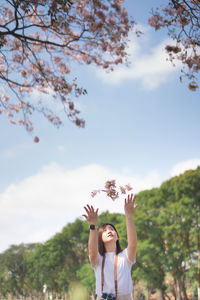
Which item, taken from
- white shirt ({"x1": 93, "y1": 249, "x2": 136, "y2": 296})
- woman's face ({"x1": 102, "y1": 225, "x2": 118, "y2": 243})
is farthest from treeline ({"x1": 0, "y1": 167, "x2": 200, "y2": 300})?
white shirt ({"x1": 93, "y1": 249, "x2": 136, "y2": 296})

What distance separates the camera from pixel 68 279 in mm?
45906

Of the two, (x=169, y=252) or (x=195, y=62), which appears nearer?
(x=195, y=62)

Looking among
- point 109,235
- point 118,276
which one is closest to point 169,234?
point 109,235

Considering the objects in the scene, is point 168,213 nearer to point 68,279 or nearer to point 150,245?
point 150,245

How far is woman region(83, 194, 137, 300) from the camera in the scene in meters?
4.10

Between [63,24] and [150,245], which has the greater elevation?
[63,24]

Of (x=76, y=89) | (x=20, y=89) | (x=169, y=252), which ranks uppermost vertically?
(x=20, y=89)

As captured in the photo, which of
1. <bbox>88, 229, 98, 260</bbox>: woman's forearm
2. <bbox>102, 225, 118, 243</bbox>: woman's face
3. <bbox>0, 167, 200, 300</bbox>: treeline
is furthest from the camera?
<bbox>0, 167, 200, 300</bbox>: treeline

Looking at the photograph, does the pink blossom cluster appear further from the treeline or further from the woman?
the treeline

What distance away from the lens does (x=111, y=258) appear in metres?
4.43

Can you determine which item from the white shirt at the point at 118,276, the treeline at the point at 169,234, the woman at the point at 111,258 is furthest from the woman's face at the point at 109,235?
the treeline at the point at 169,234

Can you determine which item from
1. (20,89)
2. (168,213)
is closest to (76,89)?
(20,89)

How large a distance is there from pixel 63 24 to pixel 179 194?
2032 cm

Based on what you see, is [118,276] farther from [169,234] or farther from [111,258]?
[169,234]
